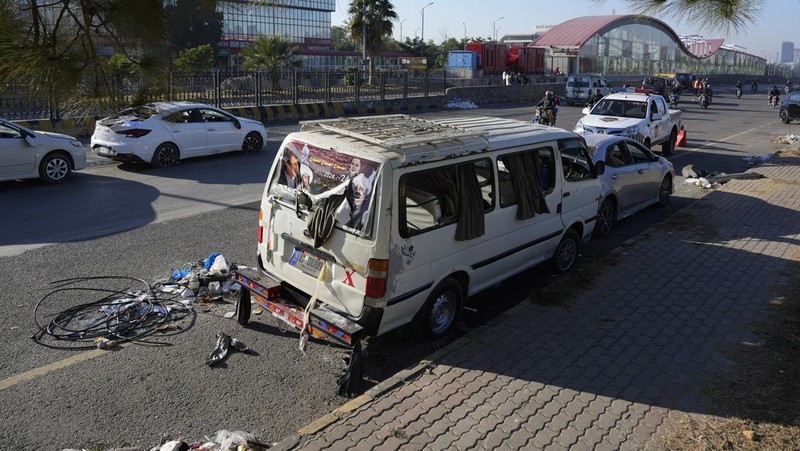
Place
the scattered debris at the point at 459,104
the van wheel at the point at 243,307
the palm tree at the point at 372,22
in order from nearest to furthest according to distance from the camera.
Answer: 1. the van wheel at the point at 243,307
2. the scattered debris at the point at 459,104
3. the palm tree at the point at 372,22

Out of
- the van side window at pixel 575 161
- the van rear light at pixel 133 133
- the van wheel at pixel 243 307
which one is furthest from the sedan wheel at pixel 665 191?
the van rear light at pixel 133 133

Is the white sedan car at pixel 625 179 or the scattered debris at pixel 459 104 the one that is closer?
the white sedan car at pixel 625 179

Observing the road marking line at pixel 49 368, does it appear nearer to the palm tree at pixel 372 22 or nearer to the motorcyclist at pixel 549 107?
the motorcyclist at pixel 549 107

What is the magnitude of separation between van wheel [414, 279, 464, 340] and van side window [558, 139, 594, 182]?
2434 millimetres

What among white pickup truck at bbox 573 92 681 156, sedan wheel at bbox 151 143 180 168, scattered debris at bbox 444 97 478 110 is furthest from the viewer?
scattered debris at bbox 444 97 478 110

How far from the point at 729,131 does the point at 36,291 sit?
27.0 metres

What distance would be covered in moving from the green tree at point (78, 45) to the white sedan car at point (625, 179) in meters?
8.09

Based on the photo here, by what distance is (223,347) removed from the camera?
19.2ft

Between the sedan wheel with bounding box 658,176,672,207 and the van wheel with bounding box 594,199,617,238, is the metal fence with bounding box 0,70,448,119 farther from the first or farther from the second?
the sedan wheel with bounding box 658,176,672,207

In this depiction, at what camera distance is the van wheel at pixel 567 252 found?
7.92 metres

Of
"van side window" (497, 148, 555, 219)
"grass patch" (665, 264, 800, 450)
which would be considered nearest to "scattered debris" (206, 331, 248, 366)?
"van side window" (497, 148, 555, 219)

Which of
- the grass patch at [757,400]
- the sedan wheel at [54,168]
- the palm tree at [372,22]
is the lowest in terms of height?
the grass patch at [757,400]

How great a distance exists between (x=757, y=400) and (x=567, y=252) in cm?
326

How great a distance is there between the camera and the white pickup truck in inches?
655
